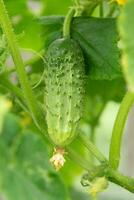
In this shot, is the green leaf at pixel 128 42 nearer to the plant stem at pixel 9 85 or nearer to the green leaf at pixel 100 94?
the plant stem at pixel 9 85

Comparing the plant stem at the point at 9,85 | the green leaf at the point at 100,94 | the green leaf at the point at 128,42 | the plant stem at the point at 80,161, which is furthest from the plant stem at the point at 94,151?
the green leaf at the point at 100,94

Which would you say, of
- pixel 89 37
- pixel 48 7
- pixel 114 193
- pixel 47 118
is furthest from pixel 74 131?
pixel 114 193

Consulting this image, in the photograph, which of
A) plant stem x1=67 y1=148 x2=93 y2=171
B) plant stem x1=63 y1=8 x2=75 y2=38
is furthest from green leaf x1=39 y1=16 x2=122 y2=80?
plant stem x1=67 y1=148 x2=93 y2=171

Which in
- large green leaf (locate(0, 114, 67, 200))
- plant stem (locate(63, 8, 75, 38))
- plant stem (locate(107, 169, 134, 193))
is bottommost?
plant stem (locate(107, 169, 134, 193))

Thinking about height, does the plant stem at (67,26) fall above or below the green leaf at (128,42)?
below

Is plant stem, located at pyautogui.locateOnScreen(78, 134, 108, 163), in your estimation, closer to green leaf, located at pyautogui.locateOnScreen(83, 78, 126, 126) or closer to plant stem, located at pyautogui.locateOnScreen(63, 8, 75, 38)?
plant stem, located at pyautogui.locateOnScreen(63, 8, 75, 38)

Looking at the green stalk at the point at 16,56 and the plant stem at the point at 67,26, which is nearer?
the green stalk at the point at 16,56

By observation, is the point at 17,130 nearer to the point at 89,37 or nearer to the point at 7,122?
the point at 7,122
